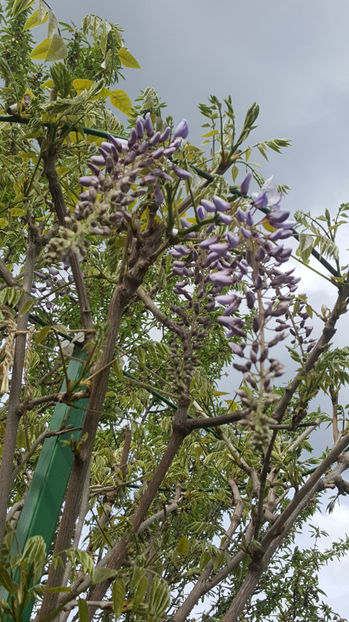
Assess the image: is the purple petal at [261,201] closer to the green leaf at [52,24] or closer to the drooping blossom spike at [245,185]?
the drooping blossom spike at [245,185]

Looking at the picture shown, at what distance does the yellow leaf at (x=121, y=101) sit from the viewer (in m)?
1.66

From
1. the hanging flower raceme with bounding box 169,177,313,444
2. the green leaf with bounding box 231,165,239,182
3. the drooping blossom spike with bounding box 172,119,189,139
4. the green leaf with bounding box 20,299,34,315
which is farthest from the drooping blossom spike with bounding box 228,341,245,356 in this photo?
the green leaf with bounding box 231,165,239,182

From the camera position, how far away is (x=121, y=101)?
1676mm

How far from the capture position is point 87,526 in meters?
4.67

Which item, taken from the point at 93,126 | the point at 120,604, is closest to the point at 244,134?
the point at 93,126

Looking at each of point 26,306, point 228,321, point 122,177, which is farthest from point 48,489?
point 122,177

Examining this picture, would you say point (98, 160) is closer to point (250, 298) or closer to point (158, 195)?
point (158, 195)

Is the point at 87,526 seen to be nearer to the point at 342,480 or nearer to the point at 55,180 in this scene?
the point at 342,480

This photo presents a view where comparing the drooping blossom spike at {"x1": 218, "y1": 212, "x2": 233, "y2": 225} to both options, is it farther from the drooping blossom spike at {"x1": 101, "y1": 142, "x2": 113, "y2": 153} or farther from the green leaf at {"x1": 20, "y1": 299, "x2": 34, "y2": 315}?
the green leaf at {"x1": 20, "y1": 299, "x2": 34, "y2": 315}

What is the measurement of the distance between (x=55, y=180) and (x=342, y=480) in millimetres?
1473

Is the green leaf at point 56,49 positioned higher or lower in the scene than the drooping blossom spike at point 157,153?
higher

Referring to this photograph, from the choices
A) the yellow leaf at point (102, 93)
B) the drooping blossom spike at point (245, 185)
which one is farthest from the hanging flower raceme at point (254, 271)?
the yellow leaf at point (102, 93)

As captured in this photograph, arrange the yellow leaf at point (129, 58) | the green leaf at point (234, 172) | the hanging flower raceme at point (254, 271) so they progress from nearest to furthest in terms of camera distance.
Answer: the hanging flower raceme at point (254, 271) < the yellow leaf at point (129, 58) < the green leaf at point (234, 172)

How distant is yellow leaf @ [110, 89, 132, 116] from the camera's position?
166cm
